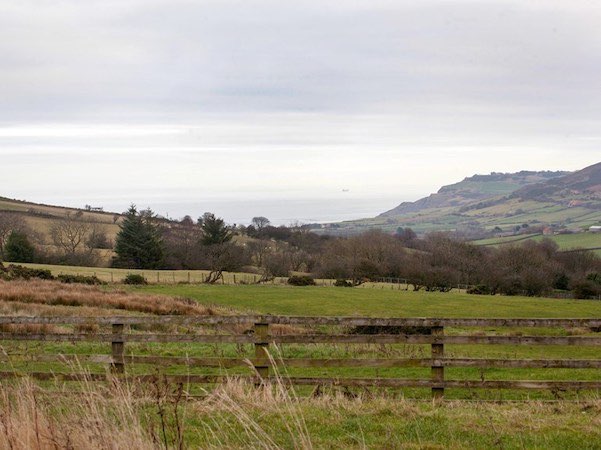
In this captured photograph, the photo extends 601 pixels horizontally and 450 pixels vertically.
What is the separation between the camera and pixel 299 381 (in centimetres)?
1050

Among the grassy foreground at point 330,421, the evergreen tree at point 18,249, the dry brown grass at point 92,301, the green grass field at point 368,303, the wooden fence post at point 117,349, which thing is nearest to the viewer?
the grassy foreground at point 330,421

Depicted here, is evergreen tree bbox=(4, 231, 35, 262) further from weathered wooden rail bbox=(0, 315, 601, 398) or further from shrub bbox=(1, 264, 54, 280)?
A: weathered wooden rail bbox=(0, 315, 601, 398)

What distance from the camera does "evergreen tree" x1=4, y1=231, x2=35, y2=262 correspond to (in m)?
82.8

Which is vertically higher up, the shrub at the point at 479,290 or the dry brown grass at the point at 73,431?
the dry brown grass at the point at 73,431

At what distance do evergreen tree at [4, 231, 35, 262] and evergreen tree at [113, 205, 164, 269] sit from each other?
11.4 meters

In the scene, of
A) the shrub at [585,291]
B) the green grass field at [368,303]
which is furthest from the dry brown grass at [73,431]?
the shrub at [585,291]

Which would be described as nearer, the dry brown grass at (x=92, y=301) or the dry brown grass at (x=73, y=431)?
the dry brown grass at (x=73, y=431)

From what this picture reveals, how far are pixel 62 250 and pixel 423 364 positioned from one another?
298ft

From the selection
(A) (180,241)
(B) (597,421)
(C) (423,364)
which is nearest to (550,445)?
(B) (597,421)

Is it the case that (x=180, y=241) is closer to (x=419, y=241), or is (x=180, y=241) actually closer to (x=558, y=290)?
(x=419, y=241)

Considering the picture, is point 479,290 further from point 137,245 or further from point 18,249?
point 18,249

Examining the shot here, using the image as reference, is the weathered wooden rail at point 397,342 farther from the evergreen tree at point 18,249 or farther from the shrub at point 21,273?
the evergreen tree at point 18,249

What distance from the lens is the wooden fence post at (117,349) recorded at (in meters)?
10.6

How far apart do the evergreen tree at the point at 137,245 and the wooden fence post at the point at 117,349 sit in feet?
270
